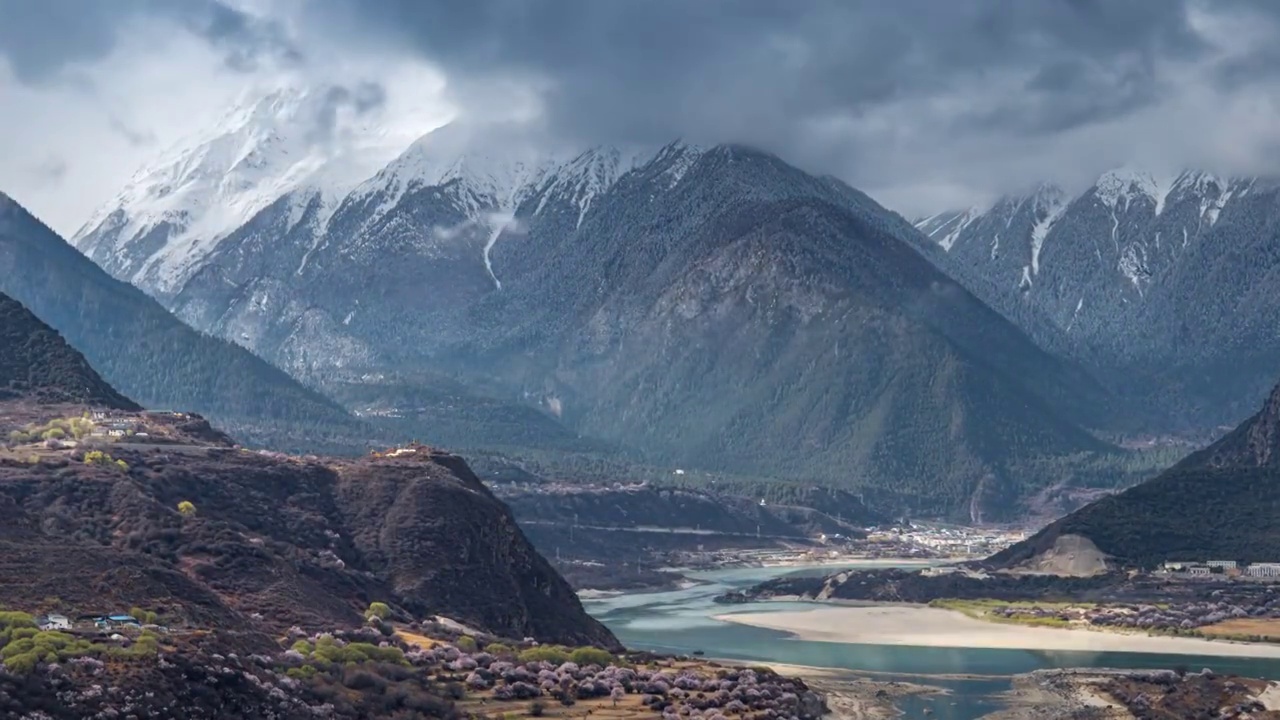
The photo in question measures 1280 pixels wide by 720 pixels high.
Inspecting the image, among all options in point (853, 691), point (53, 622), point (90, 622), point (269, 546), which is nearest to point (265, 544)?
point (269, 546)

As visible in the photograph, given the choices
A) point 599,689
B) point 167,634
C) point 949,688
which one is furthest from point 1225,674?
point 167,634

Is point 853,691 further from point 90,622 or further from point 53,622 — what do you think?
point 53,622

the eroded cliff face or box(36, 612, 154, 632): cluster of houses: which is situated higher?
the eroded cliff face

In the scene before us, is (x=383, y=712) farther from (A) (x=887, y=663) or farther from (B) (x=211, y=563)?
(A) (x=887, y=663)

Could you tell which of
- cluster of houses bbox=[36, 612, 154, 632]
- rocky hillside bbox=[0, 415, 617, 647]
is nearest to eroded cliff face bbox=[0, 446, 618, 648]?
rocky hillside bbox=[0, 415, 617, 647]

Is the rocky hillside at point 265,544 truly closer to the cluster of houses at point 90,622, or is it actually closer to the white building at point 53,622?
the cluster of houses at point 90,622

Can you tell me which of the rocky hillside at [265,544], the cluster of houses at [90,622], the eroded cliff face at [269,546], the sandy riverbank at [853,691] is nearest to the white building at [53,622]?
the cluster of houses at [90,622]

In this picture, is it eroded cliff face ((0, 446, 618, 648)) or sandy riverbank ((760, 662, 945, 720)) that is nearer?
eroded cliff face ((0, 446, 618, 648))

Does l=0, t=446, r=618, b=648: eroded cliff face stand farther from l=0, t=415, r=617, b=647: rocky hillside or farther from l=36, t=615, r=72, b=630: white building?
l=36, t=615, r=72, b=630: white building
